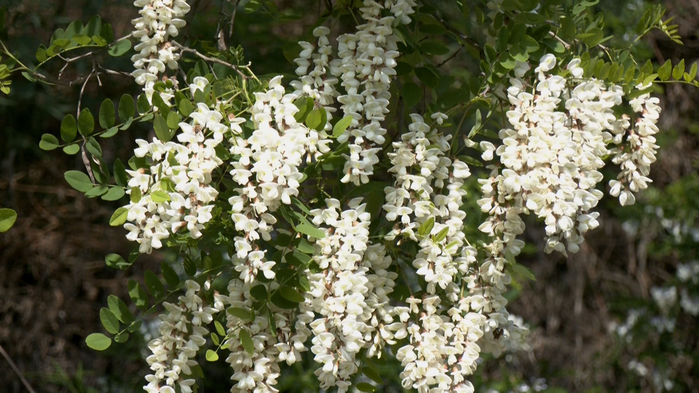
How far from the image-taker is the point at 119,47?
161cm

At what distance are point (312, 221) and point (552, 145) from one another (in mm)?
412

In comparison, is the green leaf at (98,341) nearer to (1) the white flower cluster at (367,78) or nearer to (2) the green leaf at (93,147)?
(2) the green leaf at (93,147)

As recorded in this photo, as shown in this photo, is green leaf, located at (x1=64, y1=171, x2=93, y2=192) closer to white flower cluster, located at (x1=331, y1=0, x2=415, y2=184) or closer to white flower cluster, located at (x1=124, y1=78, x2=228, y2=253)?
white flower cluster, located at (x1=124, y1=78, x2=228, y2=253)

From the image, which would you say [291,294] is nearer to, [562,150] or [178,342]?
[178,342]

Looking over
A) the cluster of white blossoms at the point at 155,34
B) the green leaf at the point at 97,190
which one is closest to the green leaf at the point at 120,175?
the green leaf at the point at 97,190

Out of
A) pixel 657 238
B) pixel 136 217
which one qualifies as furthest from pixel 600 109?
pixel 657 238

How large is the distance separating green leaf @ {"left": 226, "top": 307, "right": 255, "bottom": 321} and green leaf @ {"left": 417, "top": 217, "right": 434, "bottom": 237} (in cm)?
31

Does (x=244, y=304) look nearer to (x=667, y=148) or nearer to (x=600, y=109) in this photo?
(x=600, y=109)

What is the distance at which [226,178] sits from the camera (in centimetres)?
152

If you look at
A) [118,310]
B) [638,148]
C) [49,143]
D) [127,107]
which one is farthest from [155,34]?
[638,148]

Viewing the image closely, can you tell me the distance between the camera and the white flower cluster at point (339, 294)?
140 centimetres

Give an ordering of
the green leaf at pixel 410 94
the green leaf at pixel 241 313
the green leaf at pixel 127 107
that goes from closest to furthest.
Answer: the green leaf at pixel 241 313 < the green leaf at pixel 127 107 < the green leaf at pixel 410 94

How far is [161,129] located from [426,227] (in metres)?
0.46

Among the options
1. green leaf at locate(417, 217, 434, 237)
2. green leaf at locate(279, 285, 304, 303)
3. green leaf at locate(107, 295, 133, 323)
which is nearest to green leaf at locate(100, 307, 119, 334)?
green leaf at locate(107, 295, 133, 323)
